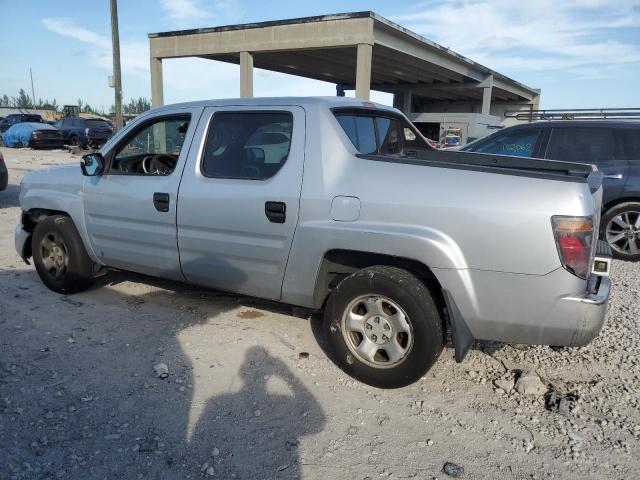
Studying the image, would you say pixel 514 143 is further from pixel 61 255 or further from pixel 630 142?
pixel 61 255

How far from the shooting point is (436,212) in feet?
9.41

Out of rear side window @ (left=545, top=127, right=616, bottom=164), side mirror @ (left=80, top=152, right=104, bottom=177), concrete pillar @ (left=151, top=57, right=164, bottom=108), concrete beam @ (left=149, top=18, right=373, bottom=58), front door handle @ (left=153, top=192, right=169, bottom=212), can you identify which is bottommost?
front door handle @ (left=153, top=192, right=169, bottom=212)

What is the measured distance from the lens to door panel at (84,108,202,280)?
12.9 feet

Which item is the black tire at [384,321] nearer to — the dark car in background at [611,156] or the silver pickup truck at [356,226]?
the silver pickup truck at [356,226]

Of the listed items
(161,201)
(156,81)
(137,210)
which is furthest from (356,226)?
(156,81)

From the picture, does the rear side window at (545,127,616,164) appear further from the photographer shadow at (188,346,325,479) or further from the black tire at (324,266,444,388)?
the photographer shadow at (188,346,325,479)

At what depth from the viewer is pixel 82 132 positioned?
2548 centimetres

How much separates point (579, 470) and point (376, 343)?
127 cm

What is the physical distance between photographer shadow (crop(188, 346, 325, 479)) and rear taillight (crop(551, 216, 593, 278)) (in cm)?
161

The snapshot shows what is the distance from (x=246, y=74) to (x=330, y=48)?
11.1 ft

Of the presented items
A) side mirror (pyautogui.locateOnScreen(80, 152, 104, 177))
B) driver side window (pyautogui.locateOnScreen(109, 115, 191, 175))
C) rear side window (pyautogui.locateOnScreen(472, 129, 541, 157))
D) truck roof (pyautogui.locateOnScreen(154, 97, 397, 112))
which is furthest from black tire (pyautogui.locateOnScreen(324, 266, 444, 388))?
rear side window (pyautogui.locateOnScreen(472, 129, 541, 157))

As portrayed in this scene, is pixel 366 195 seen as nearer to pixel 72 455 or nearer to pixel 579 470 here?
pixel 579 470

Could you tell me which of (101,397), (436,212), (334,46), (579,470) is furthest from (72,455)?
(334,46)

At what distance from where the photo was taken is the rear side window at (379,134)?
142 inches
